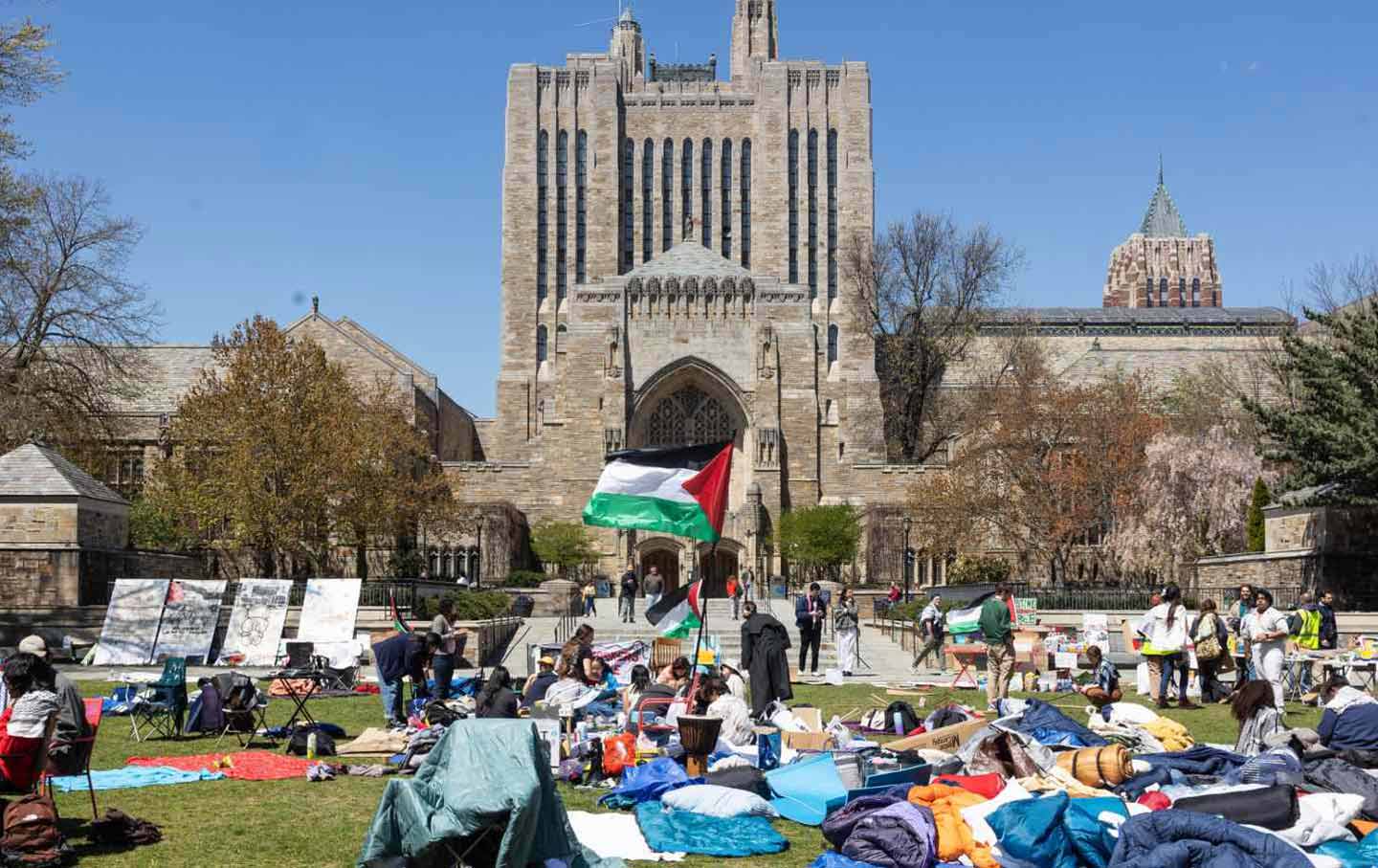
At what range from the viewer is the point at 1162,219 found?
14638 centimetres

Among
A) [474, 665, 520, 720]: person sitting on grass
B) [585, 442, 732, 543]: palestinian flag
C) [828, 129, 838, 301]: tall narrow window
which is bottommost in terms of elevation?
[474, 665, 520, 720]: person sitting on grass

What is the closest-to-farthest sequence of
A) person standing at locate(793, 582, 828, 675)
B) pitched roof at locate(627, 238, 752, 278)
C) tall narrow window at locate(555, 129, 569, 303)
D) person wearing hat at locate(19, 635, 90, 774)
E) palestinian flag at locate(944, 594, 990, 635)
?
1. person wearing hat at locate(19, 635, 90, 774)
2. palestinian flag at locate(944, 594, 990, 635)
3. person standing at locate(793, 582, 828, 675)
4. pitched roof at locate(627, 238, 752, 278)
5. tall narrow window at locate(555, 129, 569, 303)

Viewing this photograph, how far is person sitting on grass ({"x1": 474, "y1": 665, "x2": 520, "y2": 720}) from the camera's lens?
1253 centimetres

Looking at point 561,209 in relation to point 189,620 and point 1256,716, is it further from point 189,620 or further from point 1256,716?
point 1256,716

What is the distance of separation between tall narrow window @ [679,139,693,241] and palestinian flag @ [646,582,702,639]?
59.9 m

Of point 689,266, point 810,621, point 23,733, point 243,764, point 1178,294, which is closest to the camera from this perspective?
point 23,733

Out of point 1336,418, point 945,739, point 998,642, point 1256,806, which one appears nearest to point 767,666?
point 998,642

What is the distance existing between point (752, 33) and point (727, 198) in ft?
38.8

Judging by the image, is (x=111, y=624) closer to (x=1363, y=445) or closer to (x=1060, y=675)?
(x=1060, y=675)

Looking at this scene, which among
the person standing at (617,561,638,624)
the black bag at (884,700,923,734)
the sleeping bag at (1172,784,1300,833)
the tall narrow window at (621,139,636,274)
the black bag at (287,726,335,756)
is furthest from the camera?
the tall narrow window at (621,139,636,274)

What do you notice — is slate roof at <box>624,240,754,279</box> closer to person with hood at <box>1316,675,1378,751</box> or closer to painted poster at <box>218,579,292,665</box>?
painted poster at <box>218,579,292,665</box>

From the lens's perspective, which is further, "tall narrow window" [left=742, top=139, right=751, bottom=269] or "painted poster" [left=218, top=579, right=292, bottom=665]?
A: "tall narrow window" [left=742, top=139, right=751, bottom=269]

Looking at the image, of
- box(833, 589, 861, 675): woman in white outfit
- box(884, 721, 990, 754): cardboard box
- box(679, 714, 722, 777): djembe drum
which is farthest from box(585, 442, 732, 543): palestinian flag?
box(833, 589, 861, 675): woman in white outfit

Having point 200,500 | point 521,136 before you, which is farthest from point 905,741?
point 521,136
